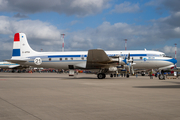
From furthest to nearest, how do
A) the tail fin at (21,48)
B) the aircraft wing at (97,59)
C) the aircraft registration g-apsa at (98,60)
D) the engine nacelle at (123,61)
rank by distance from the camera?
1. the tail fin at (21,48)
2. the aircraft registration g-apsa at (98,60)
3. the engine nacelle at (123,61)
4. the aircraft wing at (97,59)

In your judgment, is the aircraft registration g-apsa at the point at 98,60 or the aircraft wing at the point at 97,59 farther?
the aircraft registration g-apsa at the point at 98,60

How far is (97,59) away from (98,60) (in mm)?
250

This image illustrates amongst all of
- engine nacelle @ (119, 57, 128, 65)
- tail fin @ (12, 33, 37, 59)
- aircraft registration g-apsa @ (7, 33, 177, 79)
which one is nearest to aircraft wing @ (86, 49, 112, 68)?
aircraft registration g-apsa @ (7, 33, 177, 79)

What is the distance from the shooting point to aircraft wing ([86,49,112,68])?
26.3 metres

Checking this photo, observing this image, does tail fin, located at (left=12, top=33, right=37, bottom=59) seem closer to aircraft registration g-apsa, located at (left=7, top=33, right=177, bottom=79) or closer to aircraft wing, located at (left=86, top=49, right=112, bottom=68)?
aircraft registration g-apsa, located at (left=7, top=33, right=177, bottom=79)

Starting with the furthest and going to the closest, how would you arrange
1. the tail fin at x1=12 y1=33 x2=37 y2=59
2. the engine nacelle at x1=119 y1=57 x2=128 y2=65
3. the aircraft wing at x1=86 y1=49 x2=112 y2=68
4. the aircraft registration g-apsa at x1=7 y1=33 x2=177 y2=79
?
the tail fin at x1=12 y1=33 x2=37 y2=59, the aircraft registration g-apsa at x1=7 y1=33 x2=177 y2=79, the engine nacelle at x1=119 y1=57 x2=128 y2=65, the aircraft wing at x1=86 y1=49 x2=112 y2=68

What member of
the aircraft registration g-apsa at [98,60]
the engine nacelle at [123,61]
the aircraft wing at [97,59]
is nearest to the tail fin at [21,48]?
the aircraft registration g-apsa at [98,60]

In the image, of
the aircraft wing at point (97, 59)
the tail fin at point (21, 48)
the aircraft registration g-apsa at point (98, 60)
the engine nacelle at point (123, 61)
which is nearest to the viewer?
the aircraft wing at point (97, 59)

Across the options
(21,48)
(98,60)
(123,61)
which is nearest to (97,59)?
(98,60)

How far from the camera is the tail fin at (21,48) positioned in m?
33.5

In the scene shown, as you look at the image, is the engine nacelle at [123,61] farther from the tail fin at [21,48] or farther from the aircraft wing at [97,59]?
the tail fin at [21,48]

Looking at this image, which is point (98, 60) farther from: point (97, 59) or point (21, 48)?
point (21, 48)

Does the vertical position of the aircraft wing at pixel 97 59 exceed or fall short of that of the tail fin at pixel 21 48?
it falls short

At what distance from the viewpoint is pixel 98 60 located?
1095 inches
